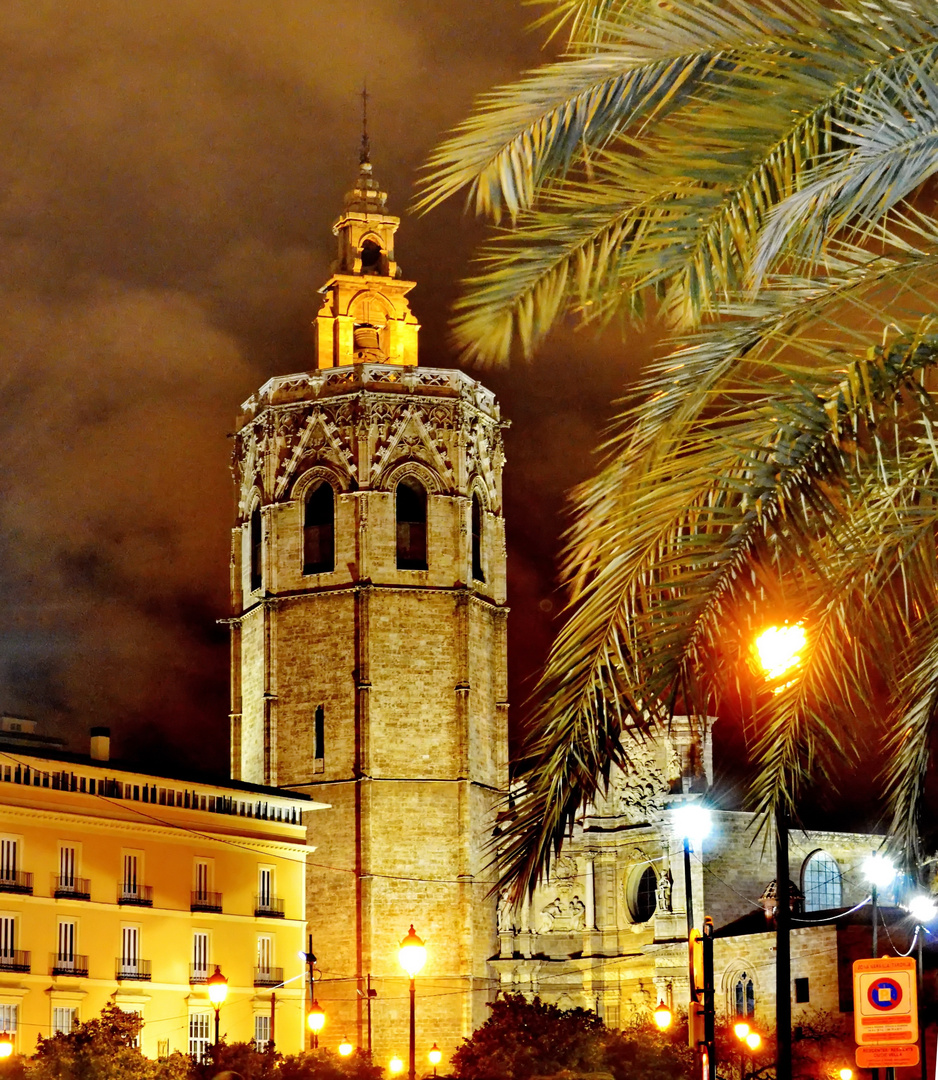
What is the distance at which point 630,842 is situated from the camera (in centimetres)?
5438

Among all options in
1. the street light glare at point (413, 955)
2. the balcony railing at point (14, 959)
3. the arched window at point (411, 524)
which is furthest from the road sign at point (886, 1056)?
the arched window at point (411, 524)

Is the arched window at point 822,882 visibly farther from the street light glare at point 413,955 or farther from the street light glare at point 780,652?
the street light glare at point 780,652

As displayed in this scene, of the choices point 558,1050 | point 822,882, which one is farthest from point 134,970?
point 822,882

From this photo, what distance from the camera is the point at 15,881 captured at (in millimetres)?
43125

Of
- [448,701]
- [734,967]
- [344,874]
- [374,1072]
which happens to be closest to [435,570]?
[448,701]

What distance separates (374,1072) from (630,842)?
14.9 meters

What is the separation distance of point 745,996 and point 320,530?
54.2ft

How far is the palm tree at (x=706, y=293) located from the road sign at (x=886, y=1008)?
196 inches

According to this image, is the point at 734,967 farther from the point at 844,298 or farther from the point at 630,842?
the point at 844,298

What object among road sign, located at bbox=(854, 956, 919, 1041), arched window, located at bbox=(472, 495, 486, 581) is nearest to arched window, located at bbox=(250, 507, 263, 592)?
arched window, located at bbox=(472, 495, 486, 581)

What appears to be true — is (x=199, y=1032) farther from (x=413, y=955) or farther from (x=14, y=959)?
(x=413, y=955)

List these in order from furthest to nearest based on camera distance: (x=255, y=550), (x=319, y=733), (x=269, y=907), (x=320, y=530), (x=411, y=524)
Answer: (x=255, y=550) < (x=320, y=530) < (x=411, y=524) < (x=319, y=733) < (x=269, y=907)

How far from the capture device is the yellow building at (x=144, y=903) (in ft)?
142

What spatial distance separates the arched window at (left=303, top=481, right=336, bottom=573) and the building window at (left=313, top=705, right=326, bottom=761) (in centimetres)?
372
